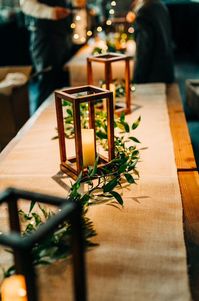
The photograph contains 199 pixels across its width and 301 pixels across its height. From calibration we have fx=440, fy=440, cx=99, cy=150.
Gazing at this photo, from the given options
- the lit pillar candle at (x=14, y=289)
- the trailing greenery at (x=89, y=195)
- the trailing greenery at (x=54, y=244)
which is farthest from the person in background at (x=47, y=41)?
the lit pillar candle at (x=14, y=289)

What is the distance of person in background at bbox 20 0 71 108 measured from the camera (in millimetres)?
3404

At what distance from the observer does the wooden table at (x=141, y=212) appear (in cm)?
88

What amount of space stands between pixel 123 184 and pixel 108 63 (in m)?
0.73

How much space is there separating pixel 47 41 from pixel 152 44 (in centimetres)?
99

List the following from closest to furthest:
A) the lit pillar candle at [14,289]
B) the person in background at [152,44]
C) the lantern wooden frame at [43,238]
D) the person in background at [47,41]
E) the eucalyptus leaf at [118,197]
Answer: the lantern wooden frame at [43,238], the lit pillar candle at [14,289], the eucalyptus leaf at [118,197], the person in background at [152,44], the person in background at [47,41]

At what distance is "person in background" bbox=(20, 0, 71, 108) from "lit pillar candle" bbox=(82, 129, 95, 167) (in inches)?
82.7

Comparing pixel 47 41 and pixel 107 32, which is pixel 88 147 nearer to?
pixel 47 41

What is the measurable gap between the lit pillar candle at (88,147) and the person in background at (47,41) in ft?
6.89

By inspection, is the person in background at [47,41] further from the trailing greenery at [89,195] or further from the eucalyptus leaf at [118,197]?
the eucalyptus leaf at [118,197]

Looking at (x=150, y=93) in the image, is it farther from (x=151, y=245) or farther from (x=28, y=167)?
(x=151, y=245)

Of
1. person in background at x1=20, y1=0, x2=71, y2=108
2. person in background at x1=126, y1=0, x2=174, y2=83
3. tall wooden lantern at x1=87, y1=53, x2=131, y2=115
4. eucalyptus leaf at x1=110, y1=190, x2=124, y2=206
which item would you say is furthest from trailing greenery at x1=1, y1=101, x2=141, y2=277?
person in background at x1=20, y1=0, x2=71, y2=108

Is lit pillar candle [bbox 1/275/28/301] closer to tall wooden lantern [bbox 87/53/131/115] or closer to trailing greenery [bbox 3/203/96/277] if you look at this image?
trailing greenery [bbox 3/203/96/277]

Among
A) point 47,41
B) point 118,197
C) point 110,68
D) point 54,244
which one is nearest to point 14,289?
point 54,244

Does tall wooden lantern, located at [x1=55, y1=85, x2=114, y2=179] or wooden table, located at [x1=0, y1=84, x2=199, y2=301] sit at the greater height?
tall wooden lantern, located at [x1=55, y1=85, x2=114, y2=179]
